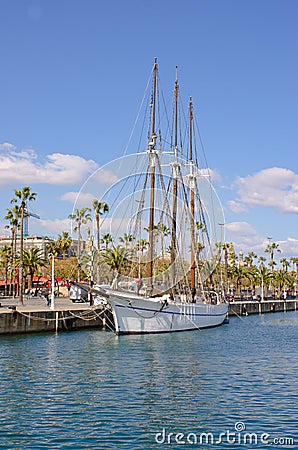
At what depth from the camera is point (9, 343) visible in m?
47.1

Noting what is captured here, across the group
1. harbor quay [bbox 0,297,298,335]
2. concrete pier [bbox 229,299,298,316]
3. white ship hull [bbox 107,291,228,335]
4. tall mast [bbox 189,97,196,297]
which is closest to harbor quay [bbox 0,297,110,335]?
Answer: harbor quay [bbox 0,297,298,335]

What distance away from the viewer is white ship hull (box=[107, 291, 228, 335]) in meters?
55.8

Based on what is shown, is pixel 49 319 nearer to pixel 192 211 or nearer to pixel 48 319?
pixel 48 319

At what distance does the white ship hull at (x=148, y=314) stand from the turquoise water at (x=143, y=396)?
7.78m

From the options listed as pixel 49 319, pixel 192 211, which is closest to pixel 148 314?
pixel 49 319

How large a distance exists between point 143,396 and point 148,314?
3020 cm

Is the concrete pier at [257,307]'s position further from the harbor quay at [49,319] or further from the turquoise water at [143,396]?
the turquoise water at [143,396]

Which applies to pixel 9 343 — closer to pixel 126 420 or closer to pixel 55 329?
pixel 55 329

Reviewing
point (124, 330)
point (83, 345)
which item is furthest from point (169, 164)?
point (83, 345)

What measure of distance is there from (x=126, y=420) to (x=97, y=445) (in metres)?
3.42

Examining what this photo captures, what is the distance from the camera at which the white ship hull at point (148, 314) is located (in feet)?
183

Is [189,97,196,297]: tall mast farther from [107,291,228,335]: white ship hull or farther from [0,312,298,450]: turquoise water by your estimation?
[0,312,298,450]: turquoise water

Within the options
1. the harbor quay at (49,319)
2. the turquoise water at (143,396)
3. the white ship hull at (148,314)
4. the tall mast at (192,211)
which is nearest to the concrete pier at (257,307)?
the tall mast at (192,211)

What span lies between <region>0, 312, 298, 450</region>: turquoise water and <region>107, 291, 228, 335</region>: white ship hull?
7776 millimetres
